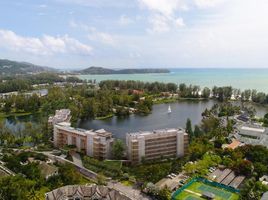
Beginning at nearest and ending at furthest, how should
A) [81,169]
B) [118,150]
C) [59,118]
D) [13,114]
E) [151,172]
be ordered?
1. [151,172]
2. [81,169]
3. [118,150]
4. [59,118]
5. [13,114]

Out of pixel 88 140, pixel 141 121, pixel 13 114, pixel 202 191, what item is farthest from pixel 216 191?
pixel 13 114

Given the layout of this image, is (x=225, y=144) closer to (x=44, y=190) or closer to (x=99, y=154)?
(x=99, y=154)

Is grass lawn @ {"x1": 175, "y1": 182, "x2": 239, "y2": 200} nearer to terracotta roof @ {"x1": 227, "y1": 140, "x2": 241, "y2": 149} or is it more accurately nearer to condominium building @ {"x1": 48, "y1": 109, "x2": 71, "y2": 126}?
terracotta roof @ {"x1": 227, "y1": 140, "x2": 241, "y2": 149}

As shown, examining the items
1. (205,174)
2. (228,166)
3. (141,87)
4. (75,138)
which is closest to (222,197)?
(205,174)

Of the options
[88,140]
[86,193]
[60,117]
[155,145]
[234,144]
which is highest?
[60,117]

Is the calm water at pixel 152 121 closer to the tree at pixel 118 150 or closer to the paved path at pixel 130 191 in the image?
the tree at pixel 118 150

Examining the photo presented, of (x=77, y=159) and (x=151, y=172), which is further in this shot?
(x=77, y=159)

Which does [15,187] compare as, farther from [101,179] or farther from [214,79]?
[214,79]
